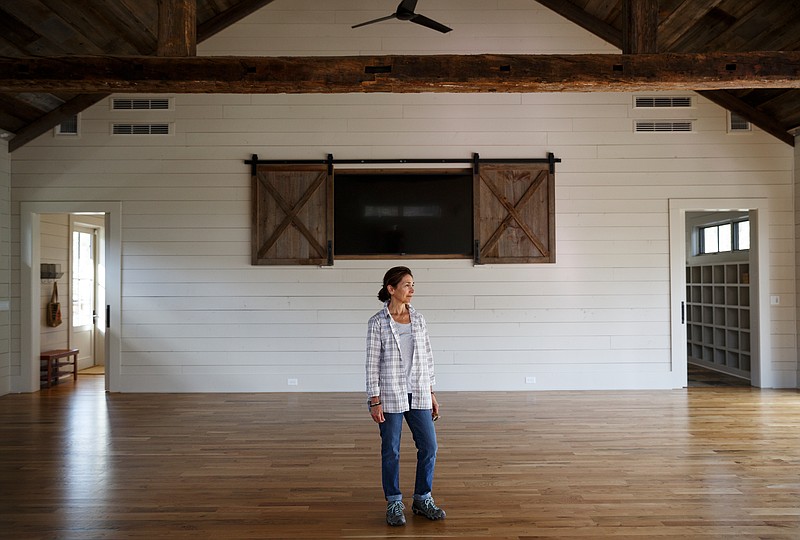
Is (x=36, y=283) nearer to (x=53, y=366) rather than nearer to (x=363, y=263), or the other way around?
(x=53, y=366)

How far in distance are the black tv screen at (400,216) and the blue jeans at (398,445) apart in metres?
3.99

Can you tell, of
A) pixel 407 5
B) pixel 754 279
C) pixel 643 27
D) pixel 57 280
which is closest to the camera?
pixel 643 27

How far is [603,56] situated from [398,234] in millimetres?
3194

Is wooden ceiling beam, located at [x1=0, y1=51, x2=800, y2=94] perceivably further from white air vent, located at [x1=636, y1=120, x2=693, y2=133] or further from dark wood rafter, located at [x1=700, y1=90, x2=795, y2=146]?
dark wood rafter, located at [x1=700, y1=90, x2=795, y2=146]

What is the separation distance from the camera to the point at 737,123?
23.8ft

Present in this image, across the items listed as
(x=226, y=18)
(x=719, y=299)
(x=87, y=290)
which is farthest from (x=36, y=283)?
(x=719, y=299)

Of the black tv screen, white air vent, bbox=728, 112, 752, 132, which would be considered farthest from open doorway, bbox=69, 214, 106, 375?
white air vent, bbox=728, 112, 752, 132

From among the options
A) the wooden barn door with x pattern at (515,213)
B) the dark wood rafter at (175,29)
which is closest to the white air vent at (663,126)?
the wooden barn door with x pattern at (515,213)

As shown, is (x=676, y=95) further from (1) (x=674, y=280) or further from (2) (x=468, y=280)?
(2) (x=468, y=280)

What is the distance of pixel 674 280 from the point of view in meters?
7.21

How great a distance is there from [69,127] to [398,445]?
19.9 ft

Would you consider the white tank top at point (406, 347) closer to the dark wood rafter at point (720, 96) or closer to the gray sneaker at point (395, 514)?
the gray sneaker at point (395, 514)

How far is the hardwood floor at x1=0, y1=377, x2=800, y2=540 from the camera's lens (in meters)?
3.29

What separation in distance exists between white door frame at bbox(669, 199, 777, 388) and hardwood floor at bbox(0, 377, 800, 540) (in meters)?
0.69
